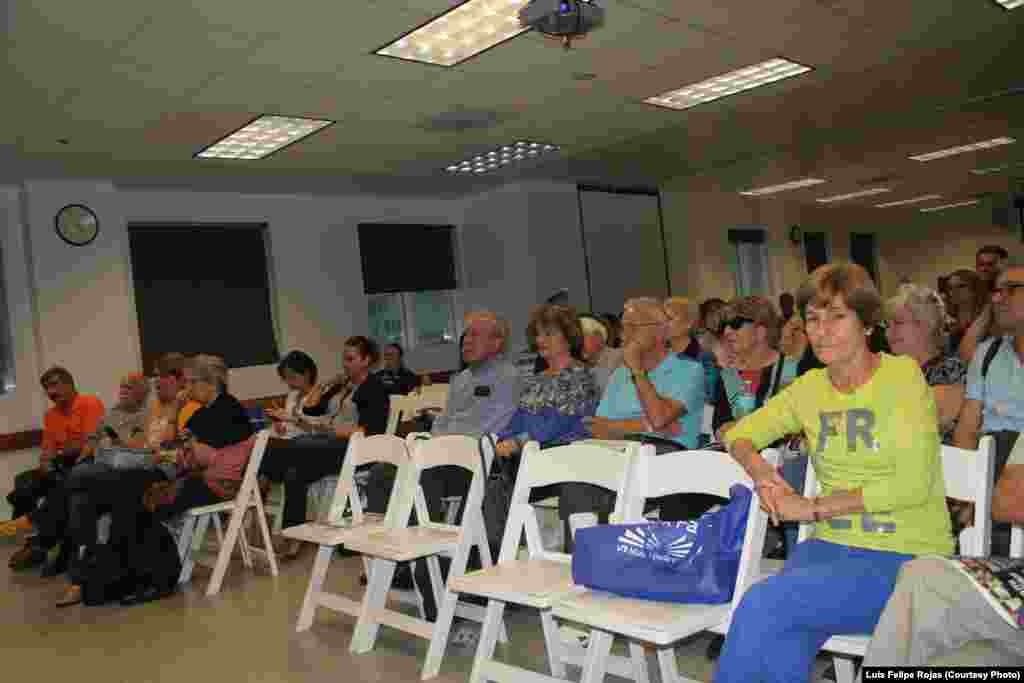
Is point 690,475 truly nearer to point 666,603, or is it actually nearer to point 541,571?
point 666,603

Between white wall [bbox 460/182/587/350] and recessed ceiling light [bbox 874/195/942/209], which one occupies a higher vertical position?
recessed ceiling light [bbox 874/195/942/209]

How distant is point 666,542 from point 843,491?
1.51 feet

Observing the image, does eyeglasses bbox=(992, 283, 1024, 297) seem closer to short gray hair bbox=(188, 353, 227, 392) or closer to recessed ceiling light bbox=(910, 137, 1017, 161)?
short gray hair bbox=(188, 353, 227, 392)

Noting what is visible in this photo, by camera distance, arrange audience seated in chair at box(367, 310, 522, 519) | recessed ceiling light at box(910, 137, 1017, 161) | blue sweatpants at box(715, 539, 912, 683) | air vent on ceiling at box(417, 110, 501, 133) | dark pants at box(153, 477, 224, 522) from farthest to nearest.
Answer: recessed ceiling light at box(910, 137, 1017, 161) < air vent on ceiling at box(417, 110, 501, 133) < dark pants at box(153, 477, 224, 522) < audience seated in chair at box(367, 310, 522, 519) < blue sweatpants at box(715, 539, 912, 683)

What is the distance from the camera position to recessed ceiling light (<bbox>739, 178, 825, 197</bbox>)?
11.6 m

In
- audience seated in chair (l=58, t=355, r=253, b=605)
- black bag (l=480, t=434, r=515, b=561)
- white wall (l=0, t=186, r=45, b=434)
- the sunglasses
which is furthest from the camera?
white wall (l=0, t=186, r=45, b=434)

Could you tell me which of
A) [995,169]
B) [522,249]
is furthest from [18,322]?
[995,169]

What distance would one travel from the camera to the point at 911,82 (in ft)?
22.2

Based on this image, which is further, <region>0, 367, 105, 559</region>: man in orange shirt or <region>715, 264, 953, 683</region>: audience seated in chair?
<region>0, 367, 105, 559</region>: man in orange shirt

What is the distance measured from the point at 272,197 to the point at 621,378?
610 cm

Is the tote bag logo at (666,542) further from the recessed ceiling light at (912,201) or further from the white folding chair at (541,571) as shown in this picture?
the recessed ceiling light at (912,201)

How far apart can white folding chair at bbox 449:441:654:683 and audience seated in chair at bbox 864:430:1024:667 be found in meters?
0.90

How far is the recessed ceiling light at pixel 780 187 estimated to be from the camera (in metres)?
11.6

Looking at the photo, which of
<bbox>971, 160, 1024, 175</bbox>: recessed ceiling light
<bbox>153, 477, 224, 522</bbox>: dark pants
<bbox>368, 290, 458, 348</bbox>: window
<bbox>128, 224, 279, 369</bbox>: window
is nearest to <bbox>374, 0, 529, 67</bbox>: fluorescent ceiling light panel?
<bbox>153, 477, 224, 522</bbox>: dark pants
